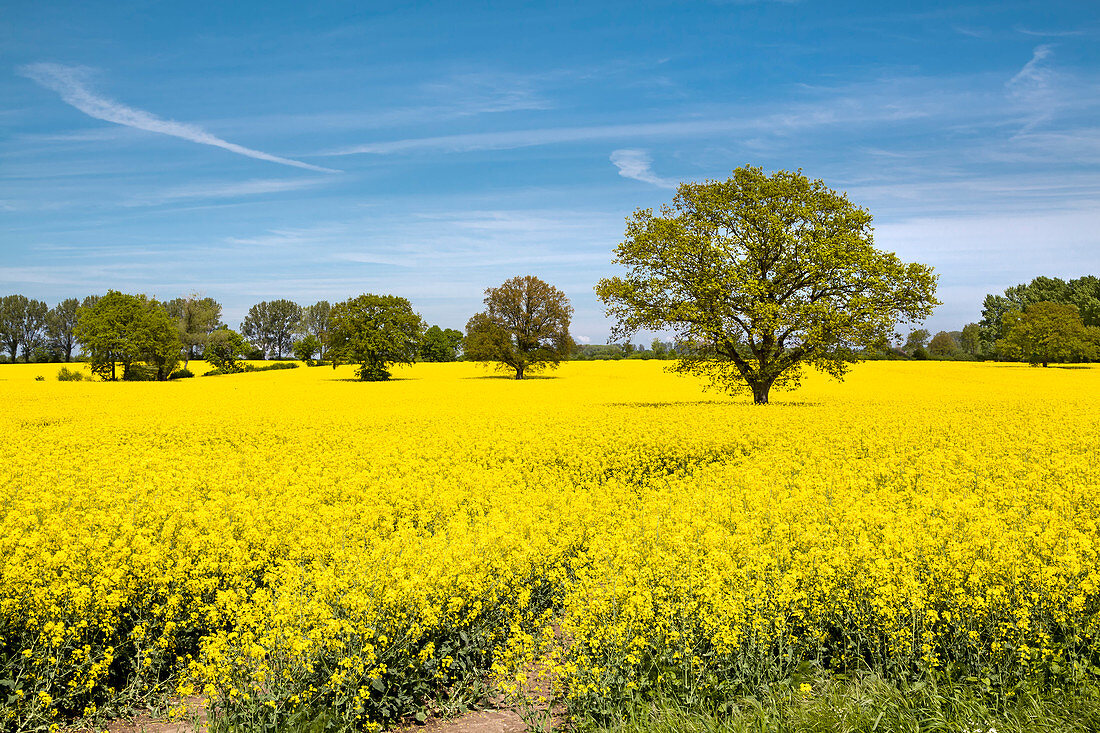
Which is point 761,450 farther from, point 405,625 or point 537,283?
point 537,283

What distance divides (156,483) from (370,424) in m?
11.2

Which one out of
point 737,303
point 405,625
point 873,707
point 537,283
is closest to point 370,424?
point 737,303

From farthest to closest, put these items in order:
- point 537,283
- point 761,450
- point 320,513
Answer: point 537,283 < point 761,450 < point 320,513

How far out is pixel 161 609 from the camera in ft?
21.5

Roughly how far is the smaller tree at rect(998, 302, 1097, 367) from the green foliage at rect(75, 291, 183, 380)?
80631 mm

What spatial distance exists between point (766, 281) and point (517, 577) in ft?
69.7

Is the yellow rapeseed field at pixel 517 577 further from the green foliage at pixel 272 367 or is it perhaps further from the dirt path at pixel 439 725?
the green foliage at pixel 272 367

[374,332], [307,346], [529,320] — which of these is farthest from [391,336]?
[307,346]

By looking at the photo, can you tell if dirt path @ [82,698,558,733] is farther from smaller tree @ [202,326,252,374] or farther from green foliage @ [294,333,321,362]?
green foliage @ [294,333,321,362]

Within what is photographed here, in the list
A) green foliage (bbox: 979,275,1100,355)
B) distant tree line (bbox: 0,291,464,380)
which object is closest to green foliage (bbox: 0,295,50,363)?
distant tree line (bbox: 0,291,464,380)

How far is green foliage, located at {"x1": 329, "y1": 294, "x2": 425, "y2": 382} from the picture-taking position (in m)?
53.4

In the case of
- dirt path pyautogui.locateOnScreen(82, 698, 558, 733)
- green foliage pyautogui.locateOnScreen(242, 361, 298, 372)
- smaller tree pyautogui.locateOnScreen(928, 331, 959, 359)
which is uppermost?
smaller tree pyautogui.locateOnScreen(928, 331, 959, 359)

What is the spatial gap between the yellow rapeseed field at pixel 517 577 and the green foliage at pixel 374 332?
133 ft

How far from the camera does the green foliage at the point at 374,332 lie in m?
53.4
